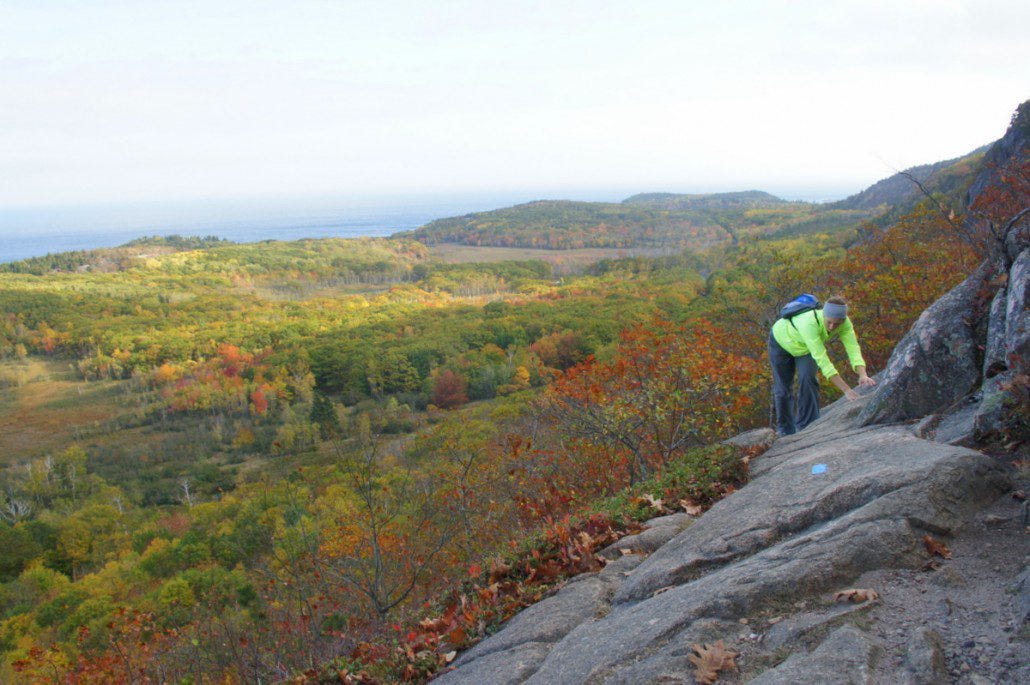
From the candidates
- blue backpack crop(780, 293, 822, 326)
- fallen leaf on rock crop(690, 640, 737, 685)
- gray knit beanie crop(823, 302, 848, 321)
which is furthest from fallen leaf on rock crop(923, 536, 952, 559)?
blue backpack crop(780, 293, 822, 326)

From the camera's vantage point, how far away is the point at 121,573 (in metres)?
31.7

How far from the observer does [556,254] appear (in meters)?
180

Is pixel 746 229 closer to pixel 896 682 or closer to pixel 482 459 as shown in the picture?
pixel 482 459

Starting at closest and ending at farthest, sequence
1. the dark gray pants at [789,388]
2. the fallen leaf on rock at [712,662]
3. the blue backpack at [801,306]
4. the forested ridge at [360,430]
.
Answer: the fallen leaf on rock at [712,662] < the blue backpack at [801,306] < the dark gray pants at [789,388] < the forested ridge at [360,430]

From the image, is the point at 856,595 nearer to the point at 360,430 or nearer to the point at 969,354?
the point at 969,354

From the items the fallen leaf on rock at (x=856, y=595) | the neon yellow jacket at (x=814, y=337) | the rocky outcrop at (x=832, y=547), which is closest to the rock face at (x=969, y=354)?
the rocky outcrop at (x=832, y=547)

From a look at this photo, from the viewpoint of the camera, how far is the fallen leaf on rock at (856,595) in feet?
12.4

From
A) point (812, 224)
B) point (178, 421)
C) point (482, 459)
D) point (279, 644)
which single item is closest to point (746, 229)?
point (812, 224)

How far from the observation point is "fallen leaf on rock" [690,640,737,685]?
3.51 meters

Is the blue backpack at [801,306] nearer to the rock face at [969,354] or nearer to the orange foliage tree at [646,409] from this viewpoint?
the rock face at [969,354]

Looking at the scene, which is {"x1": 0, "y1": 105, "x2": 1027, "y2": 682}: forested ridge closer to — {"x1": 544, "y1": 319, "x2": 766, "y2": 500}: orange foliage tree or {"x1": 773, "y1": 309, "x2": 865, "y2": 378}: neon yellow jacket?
{"x1": 544, "y1": 319, "x2": 766, "y2": 500}: orange foliage tree

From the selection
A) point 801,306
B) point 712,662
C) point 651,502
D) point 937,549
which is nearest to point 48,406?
point 651,502

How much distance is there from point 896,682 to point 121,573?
3780cm

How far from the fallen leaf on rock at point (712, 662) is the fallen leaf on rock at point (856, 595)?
32.2 inches
